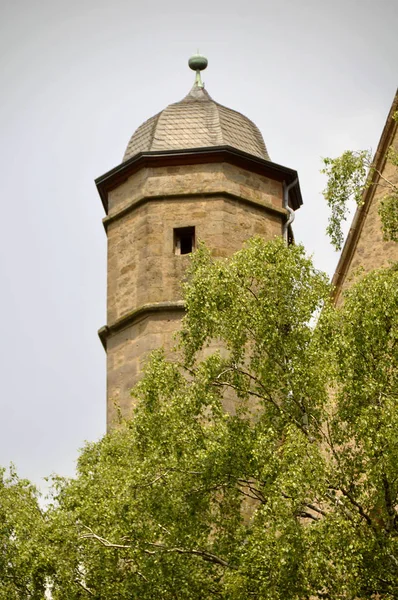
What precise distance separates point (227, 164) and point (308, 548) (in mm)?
10627

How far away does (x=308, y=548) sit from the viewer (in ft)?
56.2

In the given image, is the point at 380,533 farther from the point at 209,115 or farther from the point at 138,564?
the point at 209,115

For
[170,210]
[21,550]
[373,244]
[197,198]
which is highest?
[197,198]

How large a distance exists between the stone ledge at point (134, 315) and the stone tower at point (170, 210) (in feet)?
0.05

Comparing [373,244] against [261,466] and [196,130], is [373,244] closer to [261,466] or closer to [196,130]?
[196,130]

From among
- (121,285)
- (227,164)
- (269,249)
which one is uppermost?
(227,164)

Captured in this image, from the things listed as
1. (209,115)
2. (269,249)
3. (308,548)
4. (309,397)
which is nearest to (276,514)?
(308,548)

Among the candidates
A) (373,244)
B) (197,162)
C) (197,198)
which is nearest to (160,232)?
(197,198)

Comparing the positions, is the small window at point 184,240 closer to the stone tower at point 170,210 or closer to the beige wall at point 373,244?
the stone tower at point 170,210

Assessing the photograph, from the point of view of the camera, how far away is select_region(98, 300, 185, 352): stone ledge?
25375 mm

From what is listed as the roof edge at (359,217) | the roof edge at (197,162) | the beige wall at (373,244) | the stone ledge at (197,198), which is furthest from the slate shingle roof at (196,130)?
the beige wall at (373,244)

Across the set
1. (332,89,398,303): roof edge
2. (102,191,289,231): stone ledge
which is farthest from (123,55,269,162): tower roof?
(332,89,398,303): roof edge

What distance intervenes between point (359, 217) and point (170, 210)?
9.18 feet

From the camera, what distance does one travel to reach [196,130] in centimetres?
2748
